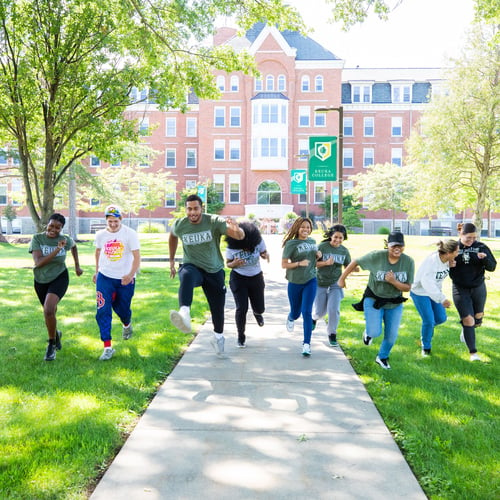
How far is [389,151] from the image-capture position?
55.3 m

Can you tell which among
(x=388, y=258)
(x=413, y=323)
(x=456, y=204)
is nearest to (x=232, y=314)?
(x=413, y=323)

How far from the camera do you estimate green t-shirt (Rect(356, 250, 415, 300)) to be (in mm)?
6020

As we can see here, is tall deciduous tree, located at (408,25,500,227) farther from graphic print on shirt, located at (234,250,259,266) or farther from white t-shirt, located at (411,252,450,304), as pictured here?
graphic print on shirt, located at (234,250,259,266)

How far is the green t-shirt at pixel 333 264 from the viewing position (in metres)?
7.33

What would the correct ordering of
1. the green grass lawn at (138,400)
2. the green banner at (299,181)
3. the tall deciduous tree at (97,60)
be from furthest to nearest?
the green banner at (299,181) < the tall deciduous tree at (97,60) < the green grass lawn at (138,400)

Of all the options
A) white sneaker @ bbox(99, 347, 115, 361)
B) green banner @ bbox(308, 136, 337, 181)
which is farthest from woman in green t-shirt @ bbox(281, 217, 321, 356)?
green banner @ bbox(308, 136, 337, 181)

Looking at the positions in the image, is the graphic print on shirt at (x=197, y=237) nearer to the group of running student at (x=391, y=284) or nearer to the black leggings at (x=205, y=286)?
the black leggings at (x=205, y=286)

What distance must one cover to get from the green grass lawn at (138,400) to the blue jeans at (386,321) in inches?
12.0

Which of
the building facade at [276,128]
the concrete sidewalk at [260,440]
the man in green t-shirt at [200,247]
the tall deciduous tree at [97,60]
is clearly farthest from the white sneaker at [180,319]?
the building facade at [276,128]

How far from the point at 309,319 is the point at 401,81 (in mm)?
54519

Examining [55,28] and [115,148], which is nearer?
[55,28]

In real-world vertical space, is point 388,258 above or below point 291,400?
above

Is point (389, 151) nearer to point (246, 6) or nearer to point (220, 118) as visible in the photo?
point (220, 118)

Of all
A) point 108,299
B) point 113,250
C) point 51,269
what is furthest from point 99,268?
point 51,269
